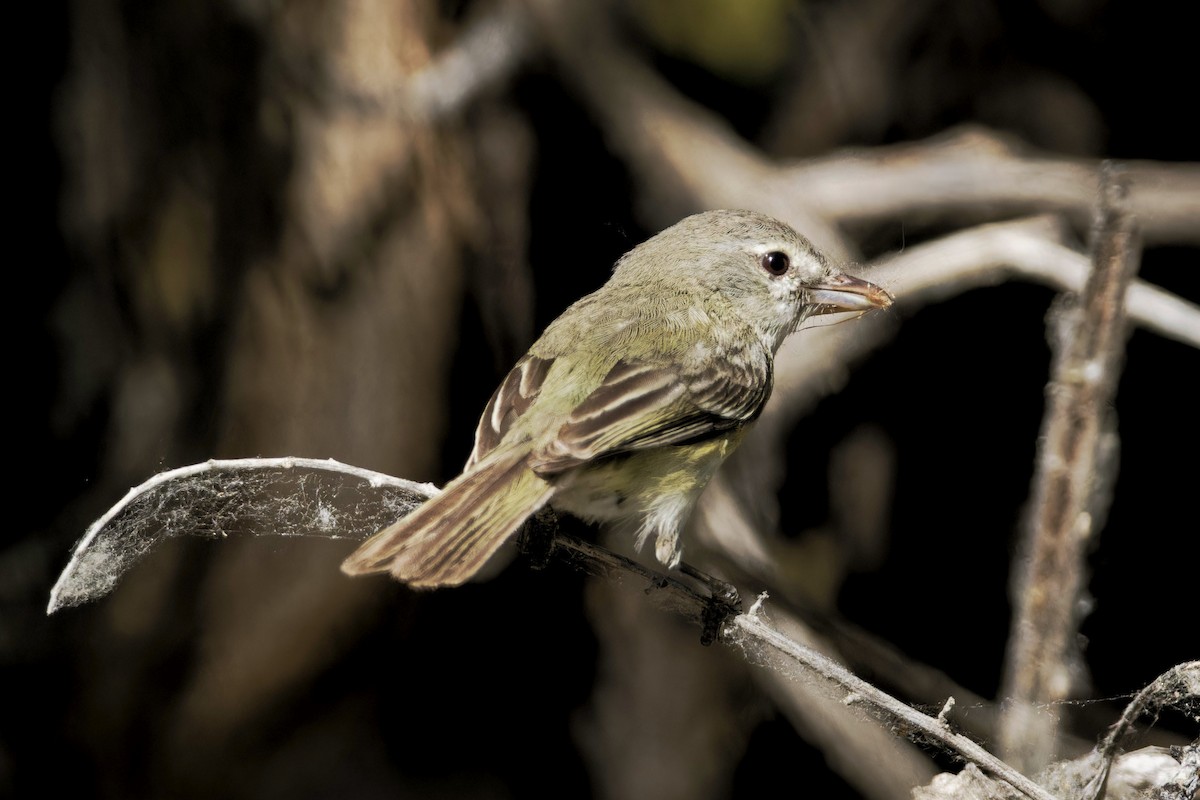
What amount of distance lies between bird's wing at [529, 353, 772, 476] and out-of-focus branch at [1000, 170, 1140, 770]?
76cm

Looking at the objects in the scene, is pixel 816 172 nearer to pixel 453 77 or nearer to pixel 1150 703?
pixel 453 77

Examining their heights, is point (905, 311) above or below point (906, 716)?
above

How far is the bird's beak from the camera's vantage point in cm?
329

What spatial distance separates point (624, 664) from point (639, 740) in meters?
0.29

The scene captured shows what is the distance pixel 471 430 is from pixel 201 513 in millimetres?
2067

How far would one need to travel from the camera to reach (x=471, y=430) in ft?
14.3

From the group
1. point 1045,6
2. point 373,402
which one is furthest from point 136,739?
point 1045,6

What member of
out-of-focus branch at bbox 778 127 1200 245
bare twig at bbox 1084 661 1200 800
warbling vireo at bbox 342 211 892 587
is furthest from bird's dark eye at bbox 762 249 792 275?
bare twig at bbox 1084 661 1200 800

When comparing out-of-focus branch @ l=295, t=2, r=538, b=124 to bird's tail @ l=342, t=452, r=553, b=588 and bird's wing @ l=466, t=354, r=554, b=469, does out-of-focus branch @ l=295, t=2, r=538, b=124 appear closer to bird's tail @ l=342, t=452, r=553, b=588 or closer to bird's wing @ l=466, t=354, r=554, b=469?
bird's wing @ l=466, t=354, r=554, b=469

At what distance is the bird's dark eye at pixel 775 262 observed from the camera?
337 centimetres

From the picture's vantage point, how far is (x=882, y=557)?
4.89 m

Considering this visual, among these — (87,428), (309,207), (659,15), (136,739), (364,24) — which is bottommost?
(136,739)

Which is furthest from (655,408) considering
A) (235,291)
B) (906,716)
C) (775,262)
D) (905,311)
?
(235,291)

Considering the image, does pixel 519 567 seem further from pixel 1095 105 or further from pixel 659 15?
pixel 1095 105
